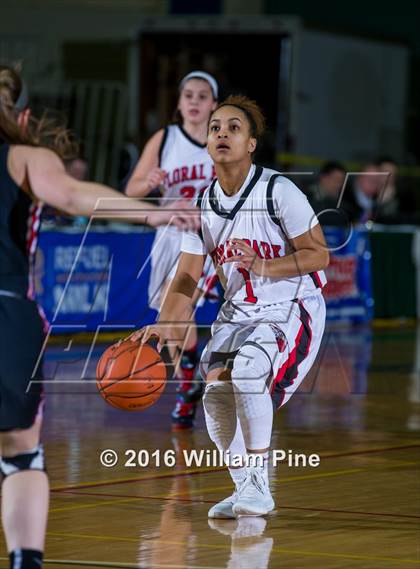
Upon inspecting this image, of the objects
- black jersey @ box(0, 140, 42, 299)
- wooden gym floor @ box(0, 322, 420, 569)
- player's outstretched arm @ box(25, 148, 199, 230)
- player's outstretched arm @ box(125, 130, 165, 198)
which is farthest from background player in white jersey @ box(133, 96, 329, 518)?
player's outstretched arm @ box(125, 130, 165, 198)

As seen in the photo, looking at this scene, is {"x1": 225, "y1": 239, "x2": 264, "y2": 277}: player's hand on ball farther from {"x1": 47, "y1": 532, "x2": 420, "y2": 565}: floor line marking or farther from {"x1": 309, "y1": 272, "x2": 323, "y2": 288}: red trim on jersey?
{"x1": 47, "y1": 532, "x2": 420, "y2": 565}: floor line marking

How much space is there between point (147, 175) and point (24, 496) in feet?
17.8

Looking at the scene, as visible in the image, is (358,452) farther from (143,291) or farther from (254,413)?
(143,291)

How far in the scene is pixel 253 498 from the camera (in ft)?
24.1

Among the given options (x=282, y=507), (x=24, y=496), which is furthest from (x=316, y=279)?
(x=24, y=496)

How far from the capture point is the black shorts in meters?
5.45

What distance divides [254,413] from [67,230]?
30.9 ft

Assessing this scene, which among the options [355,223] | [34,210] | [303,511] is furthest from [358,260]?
[34,210]

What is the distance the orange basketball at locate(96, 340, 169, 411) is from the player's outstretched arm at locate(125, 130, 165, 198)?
2475 mm

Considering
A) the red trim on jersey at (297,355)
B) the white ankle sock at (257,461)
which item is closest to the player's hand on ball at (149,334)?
the red trim on jersey at (297,355)

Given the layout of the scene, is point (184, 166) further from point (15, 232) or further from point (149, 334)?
point (15, 232)

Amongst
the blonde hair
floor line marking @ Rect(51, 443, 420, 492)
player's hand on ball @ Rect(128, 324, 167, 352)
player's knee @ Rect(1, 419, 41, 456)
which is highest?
the blonde hair

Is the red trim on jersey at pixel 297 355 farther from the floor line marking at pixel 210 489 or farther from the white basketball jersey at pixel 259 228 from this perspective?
the floor line marking at pixel 210 489

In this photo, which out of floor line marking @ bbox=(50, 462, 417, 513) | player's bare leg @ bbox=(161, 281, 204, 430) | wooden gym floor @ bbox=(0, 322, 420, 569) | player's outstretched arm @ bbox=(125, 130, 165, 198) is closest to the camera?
wooden gym floor @ bbox=(0, 322, 420, 569)
